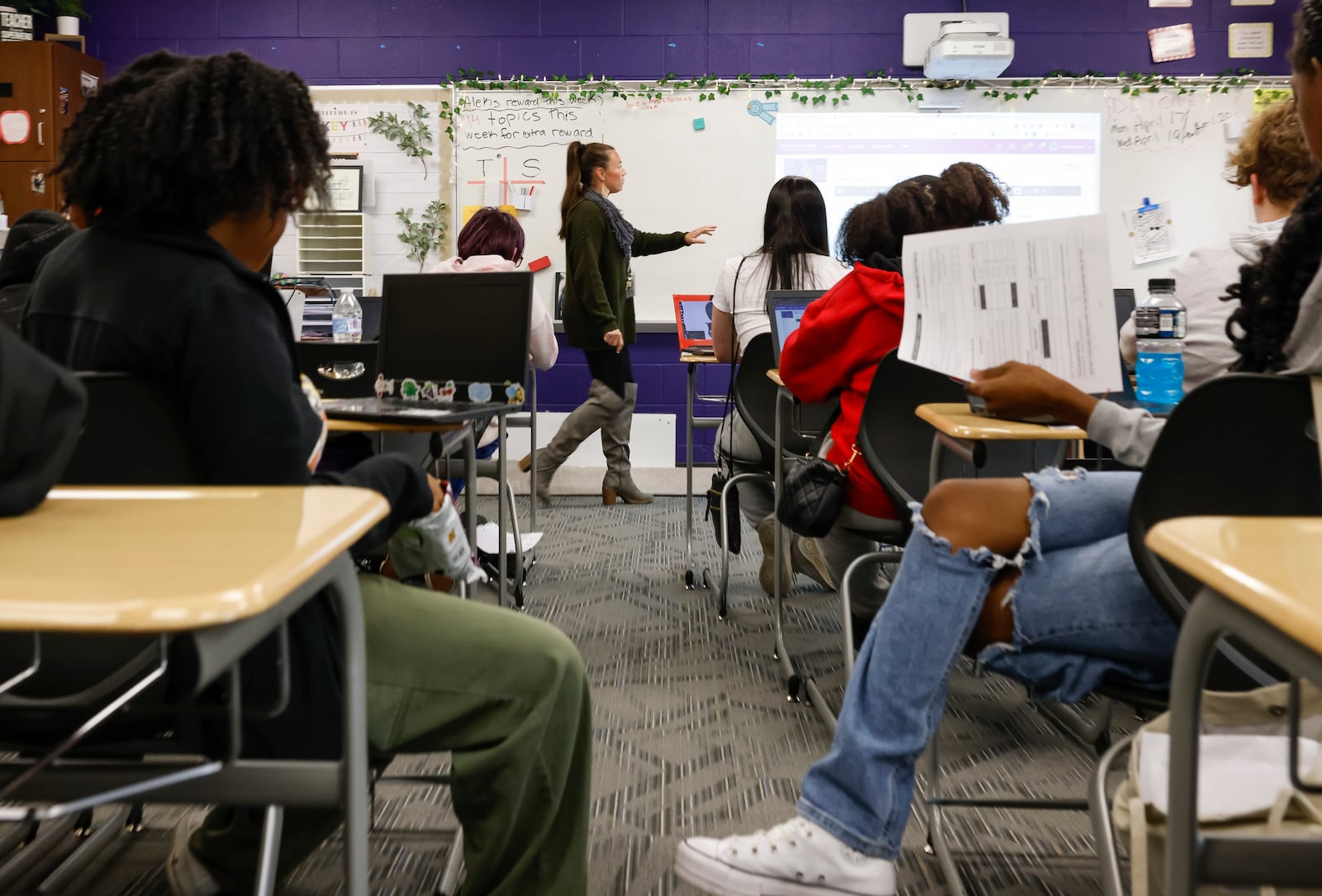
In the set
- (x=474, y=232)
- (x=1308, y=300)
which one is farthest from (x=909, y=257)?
(x=474, y=232)

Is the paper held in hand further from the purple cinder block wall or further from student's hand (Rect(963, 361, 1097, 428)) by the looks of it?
the purple cinder block wall

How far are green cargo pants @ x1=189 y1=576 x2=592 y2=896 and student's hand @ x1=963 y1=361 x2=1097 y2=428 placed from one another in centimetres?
62

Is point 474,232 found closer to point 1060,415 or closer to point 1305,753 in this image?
point 1060,415

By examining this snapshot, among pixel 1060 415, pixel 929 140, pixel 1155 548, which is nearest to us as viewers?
pixel 1155 548

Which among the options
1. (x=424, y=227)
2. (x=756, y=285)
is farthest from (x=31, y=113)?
(x=756, y=285)

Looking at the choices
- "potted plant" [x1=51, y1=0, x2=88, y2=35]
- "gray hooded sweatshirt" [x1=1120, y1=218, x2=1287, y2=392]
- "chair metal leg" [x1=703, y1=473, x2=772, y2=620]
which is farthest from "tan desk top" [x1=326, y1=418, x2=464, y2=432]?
"potted plant" [x1=51, y1=0, x2=88, y2=35]

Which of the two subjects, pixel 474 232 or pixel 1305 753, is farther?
pixel 474 232

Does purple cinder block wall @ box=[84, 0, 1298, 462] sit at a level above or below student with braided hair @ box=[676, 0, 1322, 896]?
above

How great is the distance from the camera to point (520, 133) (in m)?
5.02

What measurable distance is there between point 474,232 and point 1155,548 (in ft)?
9.10

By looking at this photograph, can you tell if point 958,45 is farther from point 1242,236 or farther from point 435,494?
point 435,494

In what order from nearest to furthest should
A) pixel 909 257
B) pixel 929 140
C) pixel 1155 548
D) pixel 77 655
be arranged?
pixel 1155 548
pixel 77 655
pixel 909 257
pixel 929 140

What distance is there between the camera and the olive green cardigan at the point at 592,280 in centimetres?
406

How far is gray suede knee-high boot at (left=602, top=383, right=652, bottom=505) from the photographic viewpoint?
426 centimetres
